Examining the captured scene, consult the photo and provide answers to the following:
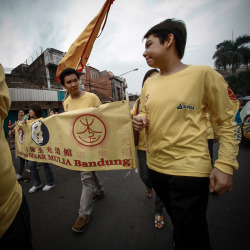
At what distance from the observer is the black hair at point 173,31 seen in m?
1.11

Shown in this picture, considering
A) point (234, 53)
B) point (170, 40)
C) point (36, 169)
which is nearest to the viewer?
point (170, 40)

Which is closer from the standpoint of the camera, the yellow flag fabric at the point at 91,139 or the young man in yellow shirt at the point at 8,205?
the young man in yellow shirt at the point at 8,205

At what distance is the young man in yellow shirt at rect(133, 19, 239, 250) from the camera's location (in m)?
0.94

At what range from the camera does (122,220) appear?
2.07 metres

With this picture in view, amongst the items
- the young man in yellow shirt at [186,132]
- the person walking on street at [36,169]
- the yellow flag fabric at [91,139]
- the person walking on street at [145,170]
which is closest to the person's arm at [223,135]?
the young man in yellow shirt at [186,132]

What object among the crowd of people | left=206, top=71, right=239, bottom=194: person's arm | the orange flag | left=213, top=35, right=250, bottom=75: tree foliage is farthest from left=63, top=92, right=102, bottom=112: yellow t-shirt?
left=213, top=35, right=250, bottom=75: tree foliage

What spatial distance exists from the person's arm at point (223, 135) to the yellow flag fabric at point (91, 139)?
753 millimetres

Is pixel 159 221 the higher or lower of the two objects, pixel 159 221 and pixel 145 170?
the lower

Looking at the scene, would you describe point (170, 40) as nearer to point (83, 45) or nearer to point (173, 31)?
point (173, 31)

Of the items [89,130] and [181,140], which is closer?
[181,140]

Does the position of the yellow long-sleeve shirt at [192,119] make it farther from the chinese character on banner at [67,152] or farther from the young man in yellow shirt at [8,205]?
the chinese character on banner at [67,152]

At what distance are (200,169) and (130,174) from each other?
2843mm

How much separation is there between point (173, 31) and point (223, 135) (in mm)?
896

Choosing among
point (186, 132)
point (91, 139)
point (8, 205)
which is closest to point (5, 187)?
point (8, 205)
